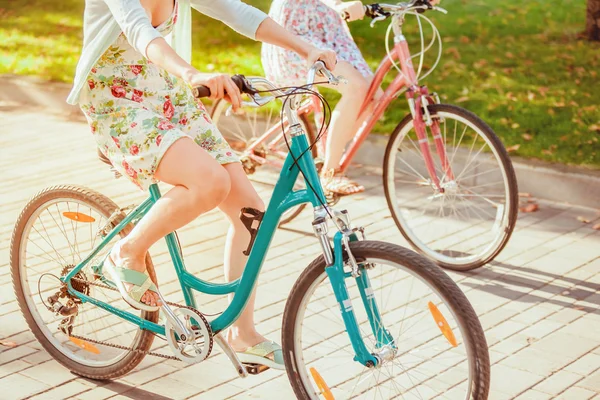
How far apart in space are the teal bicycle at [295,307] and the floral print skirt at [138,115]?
0.21 metres

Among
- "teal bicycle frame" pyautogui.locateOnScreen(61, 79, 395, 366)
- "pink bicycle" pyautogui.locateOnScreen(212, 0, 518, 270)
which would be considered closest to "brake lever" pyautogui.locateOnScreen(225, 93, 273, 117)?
"teal bicycle frame" pyautogui.locateOnScreen(61, 79, 395, 366)

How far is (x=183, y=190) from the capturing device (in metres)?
3.58

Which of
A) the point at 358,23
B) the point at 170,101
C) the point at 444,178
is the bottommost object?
the point at 358,23

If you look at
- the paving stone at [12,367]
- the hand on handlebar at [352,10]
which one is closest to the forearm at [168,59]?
the paving stone at [12,367]

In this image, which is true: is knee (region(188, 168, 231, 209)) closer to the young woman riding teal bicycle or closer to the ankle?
the young woman riding teal bicycle

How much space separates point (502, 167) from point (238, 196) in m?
1.98

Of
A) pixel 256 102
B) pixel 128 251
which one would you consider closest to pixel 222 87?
pixel 256 102

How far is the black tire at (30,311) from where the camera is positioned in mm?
4039

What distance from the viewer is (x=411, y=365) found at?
169 inches

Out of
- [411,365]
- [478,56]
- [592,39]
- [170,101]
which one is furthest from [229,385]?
[592,39]

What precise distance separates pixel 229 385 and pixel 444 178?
6.51ft

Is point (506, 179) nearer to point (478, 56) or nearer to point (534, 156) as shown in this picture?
point (534, 156)

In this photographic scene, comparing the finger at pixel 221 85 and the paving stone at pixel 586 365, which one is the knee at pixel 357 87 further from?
the finger at pixel 221 85

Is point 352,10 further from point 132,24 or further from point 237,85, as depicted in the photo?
point 237,85
